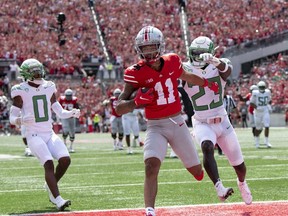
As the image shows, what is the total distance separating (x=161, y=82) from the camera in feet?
23.0

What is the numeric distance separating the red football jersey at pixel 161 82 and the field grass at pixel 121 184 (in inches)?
67.0

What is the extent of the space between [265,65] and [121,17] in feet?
29.5

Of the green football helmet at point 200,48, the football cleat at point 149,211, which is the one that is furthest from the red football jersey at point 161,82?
the green football helmet at point 200,48

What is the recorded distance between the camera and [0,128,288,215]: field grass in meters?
8.89

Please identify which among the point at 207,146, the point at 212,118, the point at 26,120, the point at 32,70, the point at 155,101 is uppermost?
the point at 32,70

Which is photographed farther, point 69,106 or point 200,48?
point 69,106

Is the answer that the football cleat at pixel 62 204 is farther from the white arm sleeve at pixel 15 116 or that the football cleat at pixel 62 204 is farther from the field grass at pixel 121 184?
the white arm sleeve at pixel 15 116

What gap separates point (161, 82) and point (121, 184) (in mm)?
4363

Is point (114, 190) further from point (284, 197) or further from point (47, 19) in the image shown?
point (47, 19)

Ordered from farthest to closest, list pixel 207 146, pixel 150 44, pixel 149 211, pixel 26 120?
pixel 26 120, pixel 207 146, pixel 150 44, pixel 149 211

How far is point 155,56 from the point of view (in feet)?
22.8

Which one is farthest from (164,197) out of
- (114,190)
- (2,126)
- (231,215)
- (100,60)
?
(100,60)

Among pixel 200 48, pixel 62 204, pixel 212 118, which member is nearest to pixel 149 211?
pixel 62 204

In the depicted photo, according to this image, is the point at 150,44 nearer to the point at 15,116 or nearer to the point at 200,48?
→ the point at 200,48
